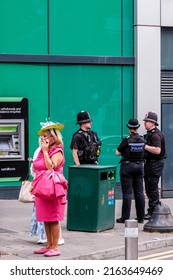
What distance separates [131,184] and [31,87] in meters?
4.39

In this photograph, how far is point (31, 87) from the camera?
16.3 metres

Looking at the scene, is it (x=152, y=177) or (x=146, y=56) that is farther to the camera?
(x=146, y=56)

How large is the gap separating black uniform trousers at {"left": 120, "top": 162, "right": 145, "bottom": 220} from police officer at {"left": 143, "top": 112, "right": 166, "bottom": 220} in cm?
42

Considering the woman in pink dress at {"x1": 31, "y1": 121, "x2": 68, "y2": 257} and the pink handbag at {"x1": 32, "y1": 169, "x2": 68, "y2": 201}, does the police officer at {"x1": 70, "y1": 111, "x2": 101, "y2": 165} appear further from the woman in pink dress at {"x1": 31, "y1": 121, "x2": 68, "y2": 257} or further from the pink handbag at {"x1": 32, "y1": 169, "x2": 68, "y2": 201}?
the pink handbag at {"x1": 32, "y1": 169, "x2": 68, "y2": 201}

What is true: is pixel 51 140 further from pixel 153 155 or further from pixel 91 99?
pixel 91 99

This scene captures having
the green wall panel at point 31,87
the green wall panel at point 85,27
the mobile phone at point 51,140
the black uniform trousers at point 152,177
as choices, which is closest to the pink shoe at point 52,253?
the mobile phone at point 51,140

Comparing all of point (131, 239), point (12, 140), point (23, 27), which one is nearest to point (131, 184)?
point (12, 140)

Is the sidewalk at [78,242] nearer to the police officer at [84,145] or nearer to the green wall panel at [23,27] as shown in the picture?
the police officer at [84,145]

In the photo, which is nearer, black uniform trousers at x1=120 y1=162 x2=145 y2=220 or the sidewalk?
the sidewalk

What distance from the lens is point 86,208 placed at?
1195 centimetres

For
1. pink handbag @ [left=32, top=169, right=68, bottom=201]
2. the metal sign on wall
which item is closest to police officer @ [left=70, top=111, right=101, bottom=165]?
pink handbag @ [left=32, top=169, right=68, bottom=201]

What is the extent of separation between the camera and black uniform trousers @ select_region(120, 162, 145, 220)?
1280 centimetres
